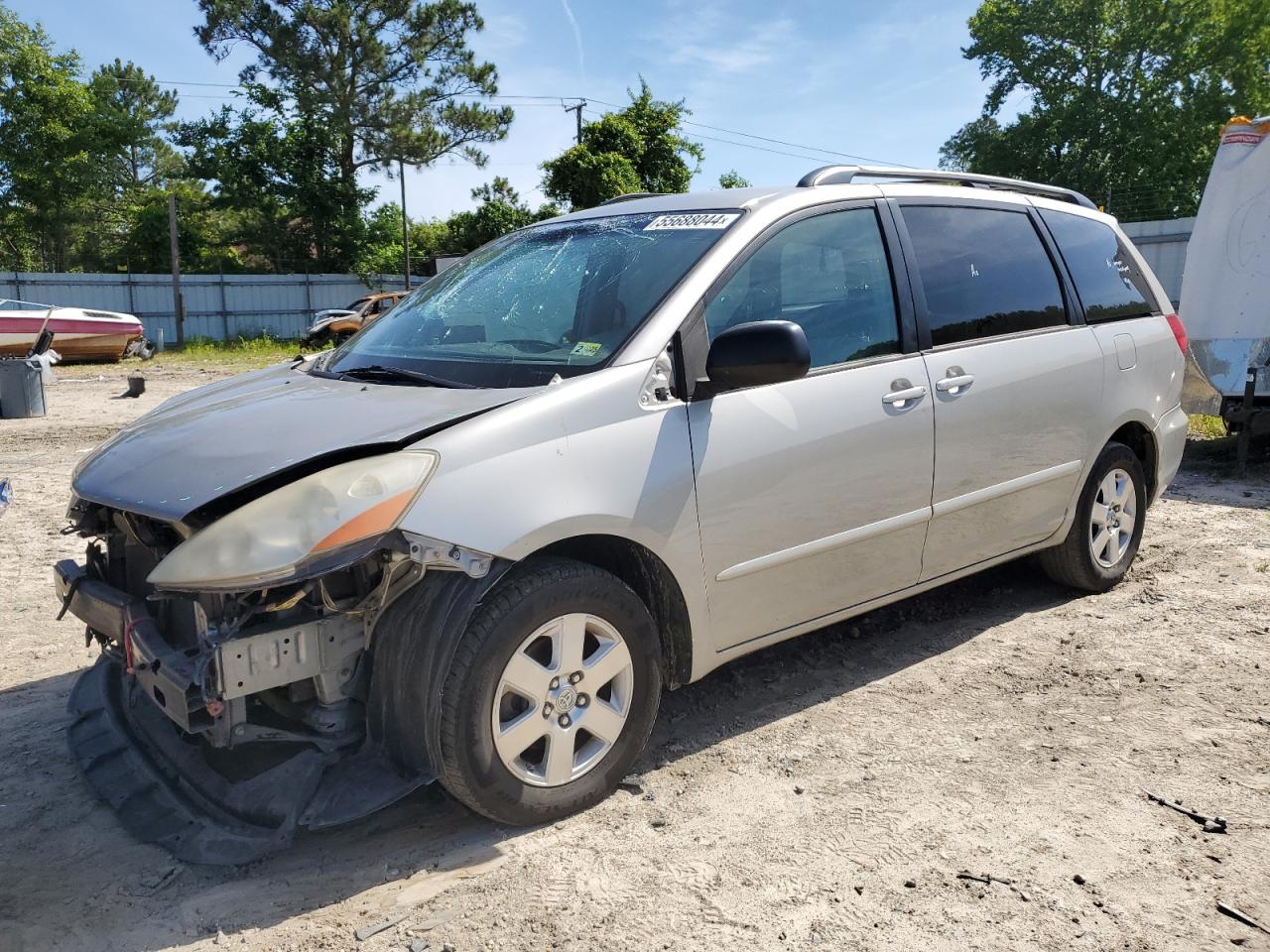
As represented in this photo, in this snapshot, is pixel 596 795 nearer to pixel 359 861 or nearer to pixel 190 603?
pixel 359 861

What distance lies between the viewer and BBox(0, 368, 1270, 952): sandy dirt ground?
244 cm

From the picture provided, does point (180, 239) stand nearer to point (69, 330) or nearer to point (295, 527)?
point (69, 330)

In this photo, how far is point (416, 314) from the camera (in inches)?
153

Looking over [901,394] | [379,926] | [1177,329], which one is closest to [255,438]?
[379,926]

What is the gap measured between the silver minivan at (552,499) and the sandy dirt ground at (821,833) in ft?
0.66

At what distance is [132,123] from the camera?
3788 cm

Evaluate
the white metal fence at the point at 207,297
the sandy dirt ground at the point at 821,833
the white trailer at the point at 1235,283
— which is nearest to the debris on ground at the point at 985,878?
the sandy dirt ground at the point at 821,833

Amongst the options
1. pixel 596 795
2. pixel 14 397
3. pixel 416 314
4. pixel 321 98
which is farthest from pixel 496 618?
pixel 321 98

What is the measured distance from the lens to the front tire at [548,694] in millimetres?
2637

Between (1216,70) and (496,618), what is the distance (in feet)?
149

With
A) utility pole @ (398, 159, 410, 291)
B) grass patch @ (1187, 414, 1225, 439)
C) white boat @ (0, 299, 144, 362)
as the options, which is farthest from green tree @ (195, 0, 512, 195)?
grass patch @ (1187, 414, 1225, 439)

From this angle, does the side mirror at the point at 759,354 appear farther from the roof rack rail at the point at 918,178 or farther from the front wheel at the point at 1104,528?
the front wheel at the point at 1104,528

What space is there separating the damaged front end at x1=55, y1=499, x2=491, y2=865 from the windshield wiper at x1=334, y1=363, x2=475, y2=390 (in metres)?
0.72

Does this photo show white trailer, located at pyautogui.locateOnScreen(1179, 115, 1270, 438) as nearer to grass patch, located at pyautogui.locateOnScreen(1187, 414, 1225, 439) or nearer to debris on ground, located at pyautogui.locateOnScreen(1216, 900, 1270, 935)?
grass patch, located at pyautogui.locateOnScreen(1187, 414, 1225, 439)
